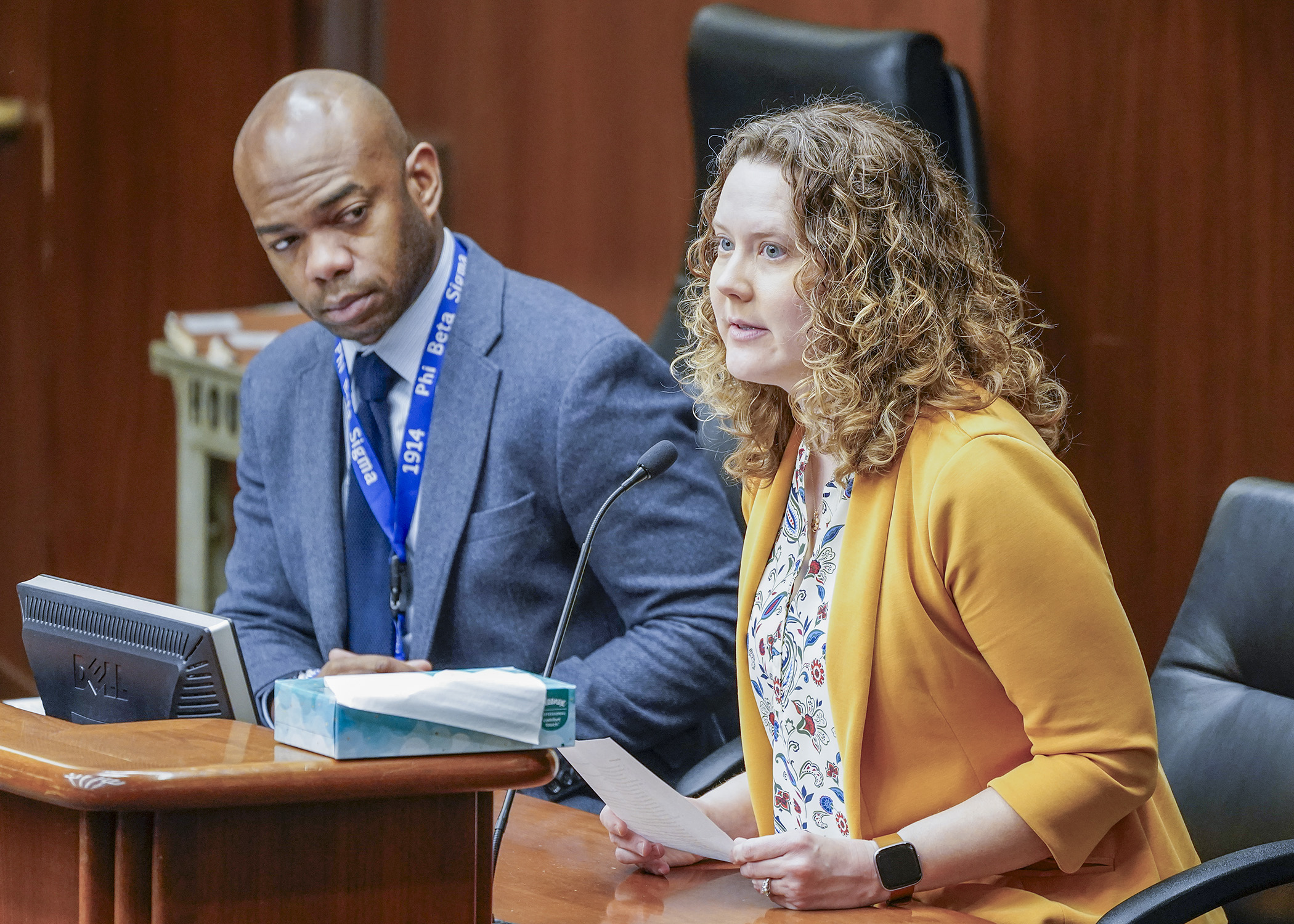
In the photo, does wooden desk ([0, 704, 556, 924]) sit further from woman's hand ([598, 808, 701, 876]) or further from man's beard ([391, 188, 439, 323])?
man's beard ([391, 188, 439, 323])

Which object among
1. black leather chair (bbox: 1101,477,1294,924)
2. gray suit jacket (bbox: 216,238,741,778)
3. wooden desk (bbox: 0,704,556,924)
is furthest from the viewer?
gray suit jacket (bbox: 216,238,741,778)

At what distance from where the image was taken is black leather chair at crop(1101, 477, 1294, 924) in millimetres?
1487

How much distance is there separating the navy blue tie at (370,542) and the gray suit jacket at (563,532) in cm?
2

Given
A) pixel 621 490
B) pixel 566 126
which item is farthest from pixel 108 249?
pixel 621 490

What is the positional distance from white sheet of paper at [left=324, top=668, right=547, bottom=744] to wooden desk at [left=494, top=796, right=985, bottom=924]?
0.31 meters

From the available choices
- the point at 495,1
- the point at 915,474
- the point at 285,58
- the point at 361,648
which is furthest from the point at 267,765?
the point at 285,58

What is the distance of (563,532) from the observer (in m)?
1.89

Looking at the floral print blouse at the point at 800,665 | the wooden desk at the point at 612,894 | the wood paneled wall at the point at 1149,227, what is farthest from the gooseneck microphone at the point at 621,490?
the wood paneled wall at the point at 1149,227

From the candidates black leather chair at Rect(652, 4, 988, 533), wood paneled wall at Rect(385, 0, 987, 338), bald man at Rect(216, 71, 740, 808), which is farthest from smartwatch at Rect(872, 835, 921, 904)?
wood paneled wall at Rect(385, 0, 987, 338)

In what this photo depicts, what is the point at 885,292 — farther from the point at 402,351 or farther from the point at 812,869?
the point at 402,351

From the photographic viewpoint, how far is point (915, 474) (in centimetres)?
129

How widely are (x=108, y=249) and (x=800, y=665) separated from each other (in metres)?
2.95

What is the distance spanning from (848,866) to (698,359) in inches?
21.9

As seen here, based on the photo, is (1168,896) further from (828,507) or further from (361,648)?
(361,648)
